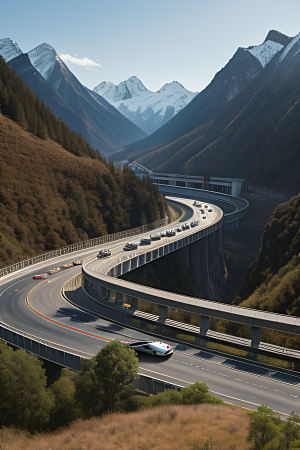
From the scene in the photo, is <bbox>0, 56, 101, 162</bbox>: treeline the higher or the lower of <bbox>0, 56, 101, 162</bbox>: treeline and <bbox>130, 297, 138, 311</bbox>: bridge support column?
the higher

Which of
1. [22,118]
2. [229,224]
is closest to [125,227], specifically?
[229,224]

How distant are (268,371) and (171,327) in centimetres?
986

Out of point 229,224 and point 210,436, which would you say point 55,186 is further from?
point 210,436

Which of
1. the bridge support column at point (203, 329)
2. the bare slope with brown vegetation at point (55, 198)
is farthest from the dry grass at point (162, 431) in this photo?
the bare slope with brown vegetation at point (55, 198)

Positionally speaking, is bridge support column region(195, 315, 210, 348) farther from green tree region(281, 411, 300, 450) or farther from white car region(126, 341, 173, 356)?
green tree region(281, 411, 300, 450)

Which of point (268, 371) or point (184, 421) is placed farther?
point (268, 371)

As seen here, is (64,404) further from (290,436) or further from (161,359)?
(290,436)

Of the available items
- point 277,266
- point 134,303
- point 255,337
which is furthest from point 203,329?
point 277,266

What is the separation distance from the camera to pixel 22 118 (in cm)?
11838

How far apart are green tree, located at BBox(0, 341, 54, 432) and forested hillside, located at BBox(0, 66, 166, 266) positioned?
40.5m

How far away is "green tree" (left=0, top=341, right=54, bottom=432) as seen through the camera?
979 inches

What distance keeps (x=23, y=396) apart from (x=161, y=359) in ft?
32.5

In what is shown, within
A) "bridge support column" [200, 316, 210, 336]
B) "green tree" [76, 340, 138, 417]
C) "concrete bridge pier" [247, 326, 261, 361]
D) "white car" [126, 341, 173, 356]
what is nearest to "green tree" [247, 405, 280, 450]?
"green tree" [76, 340, 138, 417]

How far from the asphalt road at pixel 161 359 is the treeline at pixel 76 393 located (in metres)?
2.55
